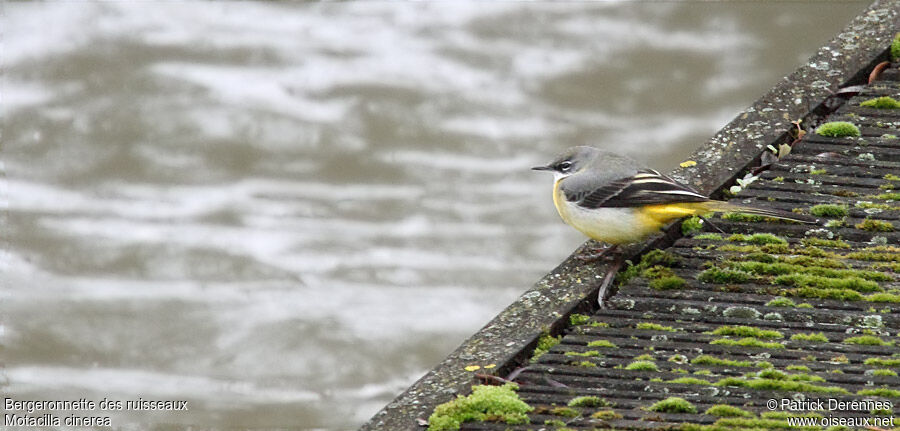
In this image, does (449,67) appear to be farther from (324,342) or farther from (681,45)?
(324,342)

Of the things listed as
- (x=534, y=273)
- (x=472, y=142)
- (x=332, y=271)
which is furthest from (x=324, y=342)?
→ (x=472, y=142)

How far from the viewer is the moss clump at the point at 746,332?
14.5ft

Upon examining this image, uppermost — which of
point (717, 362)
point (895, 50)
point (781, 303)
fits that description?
point (895, 50)

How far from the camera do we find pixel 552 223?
10.1 metres

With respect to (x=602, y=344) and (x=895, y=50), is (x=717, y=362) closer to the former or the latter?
(x=602, y=344)

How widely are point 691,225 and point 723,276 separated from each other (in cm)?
57

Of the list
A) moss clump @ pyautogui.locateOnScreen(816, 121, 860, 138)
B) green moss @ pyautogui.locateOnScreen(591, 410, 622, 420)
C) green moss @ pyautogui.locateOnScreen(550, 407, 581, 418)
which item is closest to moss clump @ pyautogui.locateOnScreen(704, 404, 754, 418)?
green moss @ pyautogui.locateOnScreen(591, 410, 622, 420)

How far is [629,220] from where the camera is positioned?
5.21 m

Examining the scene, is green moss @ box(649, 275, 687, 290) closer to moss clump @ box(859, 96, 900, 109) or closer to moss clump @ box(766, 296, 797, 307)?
moss clump @ box(766, 296, 797, 307)

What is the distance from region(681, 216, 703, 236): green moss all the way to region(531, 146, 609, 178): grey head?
577 millimetres

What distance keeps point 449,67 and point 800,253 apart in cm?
743

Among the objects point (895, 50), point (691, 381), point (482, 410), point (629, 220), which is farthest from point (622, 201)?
point (895, 50)

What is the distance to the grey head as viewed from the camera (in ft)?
18.9

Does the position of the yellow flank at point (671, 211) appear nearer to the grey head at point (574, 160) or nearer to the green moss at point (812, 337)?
the grey head at point (574, 160)
